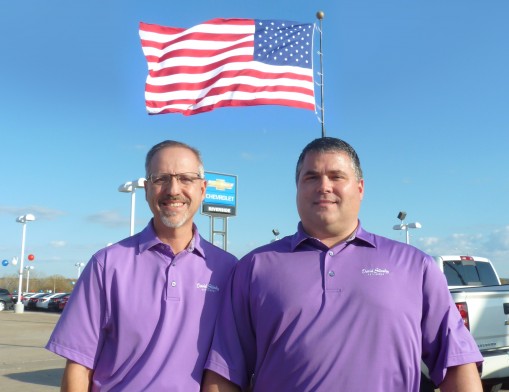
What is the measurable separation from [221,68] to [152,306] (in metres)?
7.33

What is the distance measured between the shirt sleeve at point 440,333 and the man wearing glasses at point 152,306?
982mm

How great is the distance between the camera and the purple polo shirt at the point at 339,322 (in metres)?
2.47

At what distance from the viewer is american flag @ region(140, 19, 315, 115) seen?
9.37m

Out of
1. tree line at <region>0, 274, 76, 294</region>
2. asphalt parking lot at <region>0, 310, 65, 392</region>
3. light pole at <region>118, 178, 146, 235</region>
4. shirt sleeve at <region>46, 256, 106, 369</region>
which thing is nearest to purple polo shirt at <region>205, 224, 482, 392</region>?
shirt sleeve at <region>46, 256, 106, 369</region>

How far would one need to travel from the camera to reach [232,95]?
30.9 feet

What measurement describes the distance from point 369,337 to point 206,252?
958 millimetres

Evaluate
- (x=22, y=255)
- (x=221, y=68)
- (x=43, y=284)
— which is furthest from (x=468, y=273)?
(x=43, y=284)

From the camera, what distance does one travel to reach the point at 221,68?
9539mm

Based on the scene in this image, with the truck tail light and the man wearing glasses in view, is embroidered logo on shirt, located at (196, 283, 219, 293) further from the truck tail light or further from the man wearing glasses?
the truck tail light

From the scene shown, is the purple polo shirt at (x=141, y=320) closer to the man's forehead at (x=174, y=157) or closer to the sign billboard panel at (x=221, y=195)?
the man's forehead at (x=174, y=157)

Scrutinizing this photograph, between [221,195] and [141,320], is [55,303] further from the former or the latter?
[141,320]

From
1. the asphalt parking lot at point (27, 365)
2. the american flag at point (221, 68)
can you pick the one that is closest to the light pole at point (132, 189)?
the asphalt parking lot at point (27, 365)

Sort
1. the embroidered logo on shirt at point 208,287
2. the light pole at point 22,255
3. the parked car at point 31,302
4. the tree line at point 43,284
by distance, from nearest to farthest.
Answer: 1. the embroidered logo on shirt at point 208,287
2. the light pole at point 22,255
3. the parked car at point 31,302
4. the tree line at point 43,284

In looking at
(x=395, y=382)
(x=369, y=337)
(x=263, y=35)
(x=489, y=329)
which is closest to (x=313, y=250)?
(x=369, y=337)
